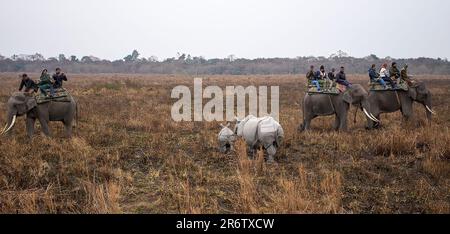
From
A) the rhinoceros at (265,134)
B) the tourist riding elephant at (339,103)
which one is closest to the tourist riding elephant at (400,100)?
the tourist riding elephant at (339,103)

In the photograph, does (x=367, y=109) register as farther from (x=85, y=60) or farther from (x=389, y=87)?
(x=85, y=60)

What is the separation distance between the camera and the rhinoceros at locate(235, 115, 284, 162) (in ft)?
29.6

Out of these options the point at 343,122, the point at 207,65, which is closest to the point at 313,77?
the point at 343,122

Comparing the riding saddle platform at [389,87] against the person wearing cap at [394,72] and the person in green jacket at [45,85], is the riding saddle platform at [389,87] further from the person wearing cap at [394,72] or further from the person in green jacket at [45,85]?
the person in green jacket at [45,85]

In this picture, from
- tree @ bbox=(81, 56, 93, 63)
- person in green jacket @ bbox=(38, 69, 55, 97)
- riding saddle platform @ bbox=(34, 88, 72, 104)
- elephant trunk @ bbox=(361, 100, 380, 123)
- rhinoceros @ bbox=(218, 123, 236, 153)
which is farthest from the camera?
tree @ bbox=(81, 56, 93, 63)

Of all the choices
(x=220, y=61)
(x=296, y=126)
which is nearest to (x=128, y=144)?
(x=296, y=126)

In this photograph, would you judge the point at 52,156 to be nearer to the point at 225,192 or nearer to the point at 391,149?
the point at 225,192

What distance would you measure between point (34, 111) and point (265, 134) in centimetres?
673

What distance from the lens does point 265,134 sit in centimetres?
899

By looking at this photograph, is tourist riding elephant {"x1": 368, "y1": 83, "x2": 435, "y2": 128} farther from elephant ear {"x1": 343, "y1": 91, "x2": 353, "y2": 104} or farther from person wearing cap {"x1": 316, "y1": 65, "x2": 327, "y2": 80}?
person wearing cap {"x1": 316, "y1": 65, "x2": 327, "y2": 80}

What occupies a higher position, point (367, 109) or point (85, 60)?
point (85, 60)

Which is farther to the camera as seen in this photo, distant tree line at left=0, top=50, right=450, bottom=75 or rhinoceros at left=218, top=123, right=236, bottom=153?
distant tree line at left=0, top=50, right=450, bottom=75

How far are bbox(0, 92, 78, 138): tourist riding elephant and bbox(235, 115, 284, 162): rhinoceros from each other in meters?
5.59

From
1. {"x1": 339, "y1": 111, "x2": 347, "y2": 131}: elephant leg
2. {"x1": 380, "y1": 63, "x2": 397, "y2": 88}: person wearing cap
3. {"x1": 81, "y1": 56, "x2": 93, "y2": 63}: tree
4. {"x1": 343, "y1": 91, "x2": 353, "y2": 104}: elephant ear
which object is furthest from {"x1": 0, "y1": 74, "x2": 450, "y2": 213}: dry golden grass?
{"x1": 81, "y1": 56, "x2": 93, "y2": 63}: tree
